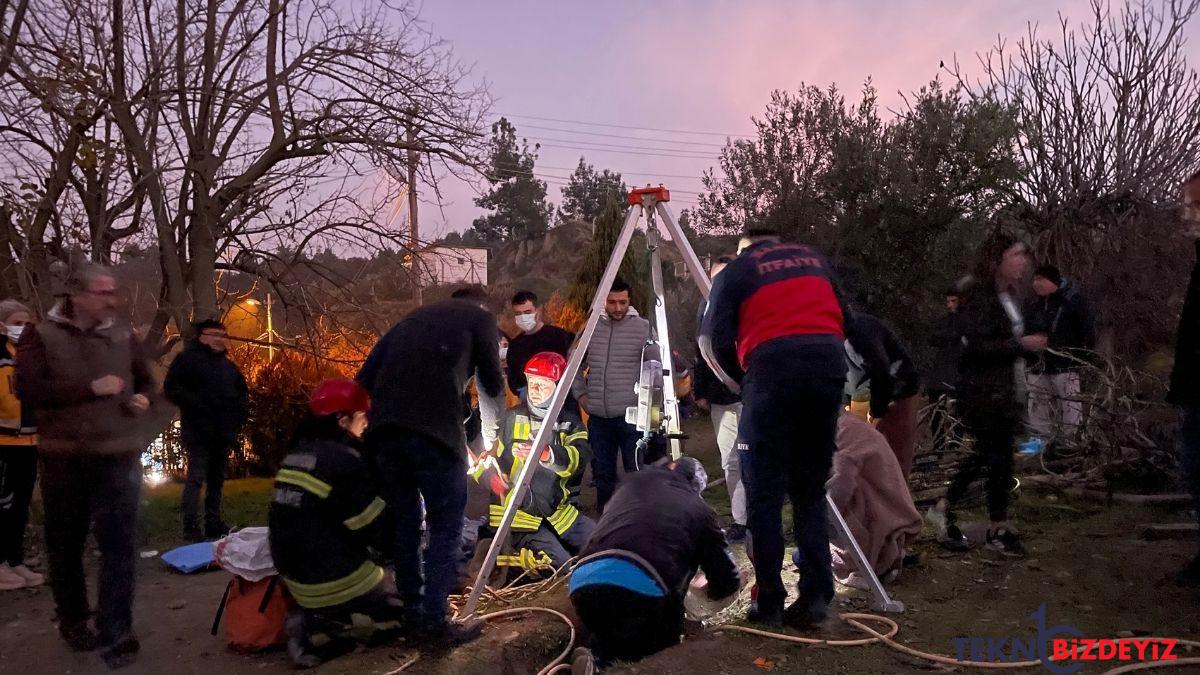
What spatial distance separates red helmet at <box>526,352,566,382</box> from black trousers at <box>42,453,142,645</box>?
2.38 m

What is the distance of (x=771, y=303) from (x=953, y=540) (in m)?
2.46

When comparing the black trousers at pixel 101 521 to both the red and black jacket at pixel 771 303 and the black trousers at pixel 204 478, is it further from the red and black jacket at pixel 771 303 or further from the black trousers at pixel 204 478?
the red and black jacket at pixel 771 303

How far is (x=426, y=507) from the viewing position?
3807 millimetres

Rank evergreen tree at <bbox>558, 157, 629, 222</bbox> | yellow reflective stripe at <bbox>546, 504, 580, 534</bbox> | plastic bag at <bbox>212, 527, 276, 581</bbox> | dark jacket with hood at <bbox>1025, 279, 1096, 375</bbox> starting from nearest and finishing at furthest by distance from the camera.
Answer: plastic bag at <bbox>212, 527, 276, 581</bbox> < yellow reflective stripe at <bbox>546, 504, 580, 534</bbox> < dark jacket with hood at <bbox>1025, 279, 1096, 375</bbox> < evergreen tree at <bbox>558, 157, 629, 222</bbox>

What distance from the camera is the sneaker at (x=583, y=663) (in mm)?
3104

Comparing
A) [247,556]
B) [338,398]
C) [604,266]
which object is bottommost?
[247,556]

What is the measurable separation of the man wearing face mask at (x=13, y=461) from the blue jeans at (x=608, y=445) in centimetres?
346

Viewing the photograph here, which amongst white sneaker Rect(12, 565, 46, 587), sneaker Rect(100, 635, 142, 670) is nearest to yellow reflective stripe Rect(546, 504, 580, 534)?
sneaker Rect(100, 635, 142, 670)

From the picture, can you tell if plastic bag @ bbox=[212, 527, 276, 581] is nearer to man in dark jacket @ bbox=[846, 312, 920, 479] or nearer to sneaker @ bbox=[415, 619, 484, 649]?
sneaker @ bbox=[415, 619, 484, 649]

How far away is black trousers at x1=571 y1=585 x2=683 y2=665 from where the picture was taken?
312 cm

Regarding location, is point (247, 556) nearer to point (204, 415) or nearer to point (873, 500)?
point (204, 415)

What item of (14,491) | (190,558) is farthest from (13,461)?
(190,558)

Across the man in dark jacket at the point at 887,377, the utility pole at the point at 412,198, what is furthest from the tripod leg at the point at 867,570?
the utility pole at the point at 412,198

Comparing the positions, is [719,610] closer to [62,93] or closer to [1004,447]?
[1004,447]
